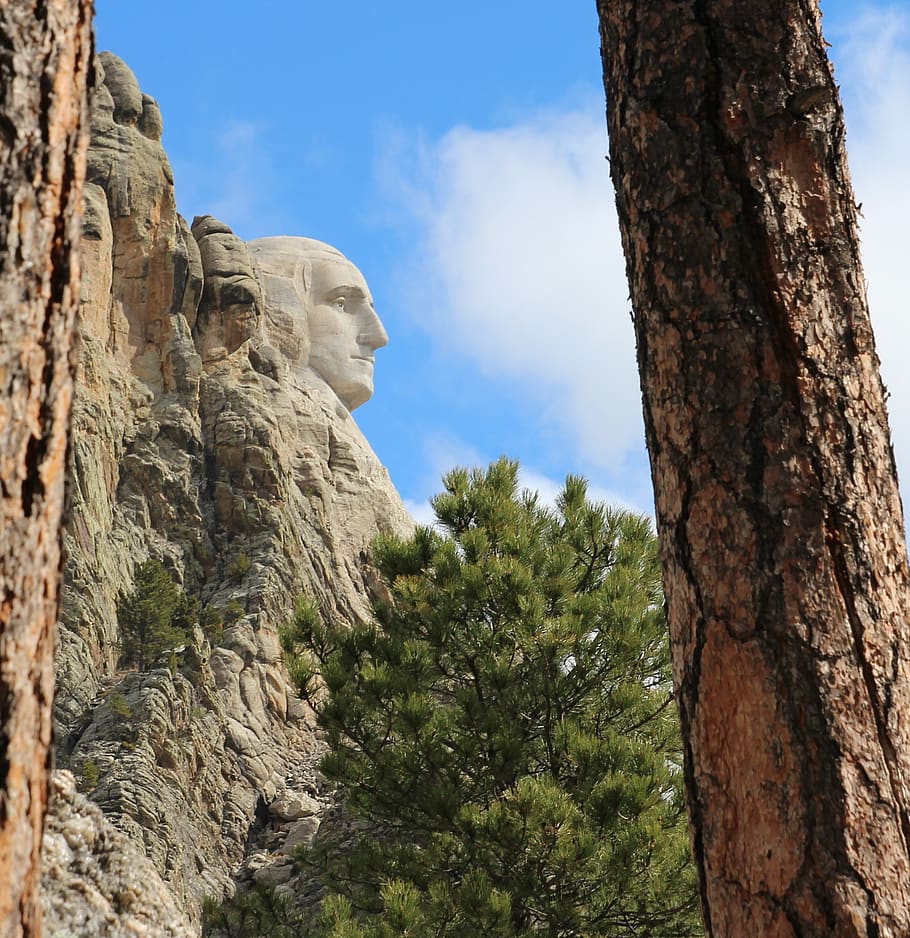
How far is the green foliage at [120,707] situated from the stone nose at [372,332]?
12.2 meters

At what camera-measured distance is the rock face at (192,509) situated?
618 inches

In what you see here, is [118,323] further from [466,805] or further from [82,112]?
[82,112]

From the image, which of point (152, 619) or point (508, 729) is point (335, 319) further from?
point (508, 729)

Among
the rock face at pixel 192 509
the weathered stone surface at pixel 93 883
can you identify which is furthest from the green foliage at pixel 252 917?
the weathered stone surface at pixel 93 883

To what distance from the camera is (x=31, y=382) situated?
1070 mm

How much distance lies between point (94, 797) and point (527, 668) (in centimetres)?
642

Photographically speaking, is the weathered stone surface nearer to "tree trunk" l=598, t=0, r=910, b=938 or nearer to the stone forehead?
"tree trunk" l=598, t=0, r=910, b=938

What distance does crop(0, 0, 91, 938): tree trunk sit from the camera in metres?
1.01

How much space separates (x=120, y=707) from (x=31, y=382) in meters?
15.4

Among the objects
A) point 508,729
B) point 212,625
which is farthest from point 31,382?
point 212,625

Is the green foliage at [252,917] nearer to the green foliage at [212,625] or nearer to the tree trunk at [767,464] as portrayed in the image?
the tree trunk at [767,464]

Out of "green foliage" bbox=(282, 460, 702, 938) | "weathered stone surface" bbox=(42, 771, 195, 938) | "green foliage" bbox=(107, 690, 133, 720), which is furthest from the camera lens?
"green foliage" bbox=(107, 690, 133, 720)

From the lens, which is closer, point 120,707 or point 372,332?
point 120,707

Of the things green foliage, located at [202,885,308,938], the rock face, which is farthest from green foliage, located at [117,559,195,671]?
green foliage, located at [202,885,308,938]
